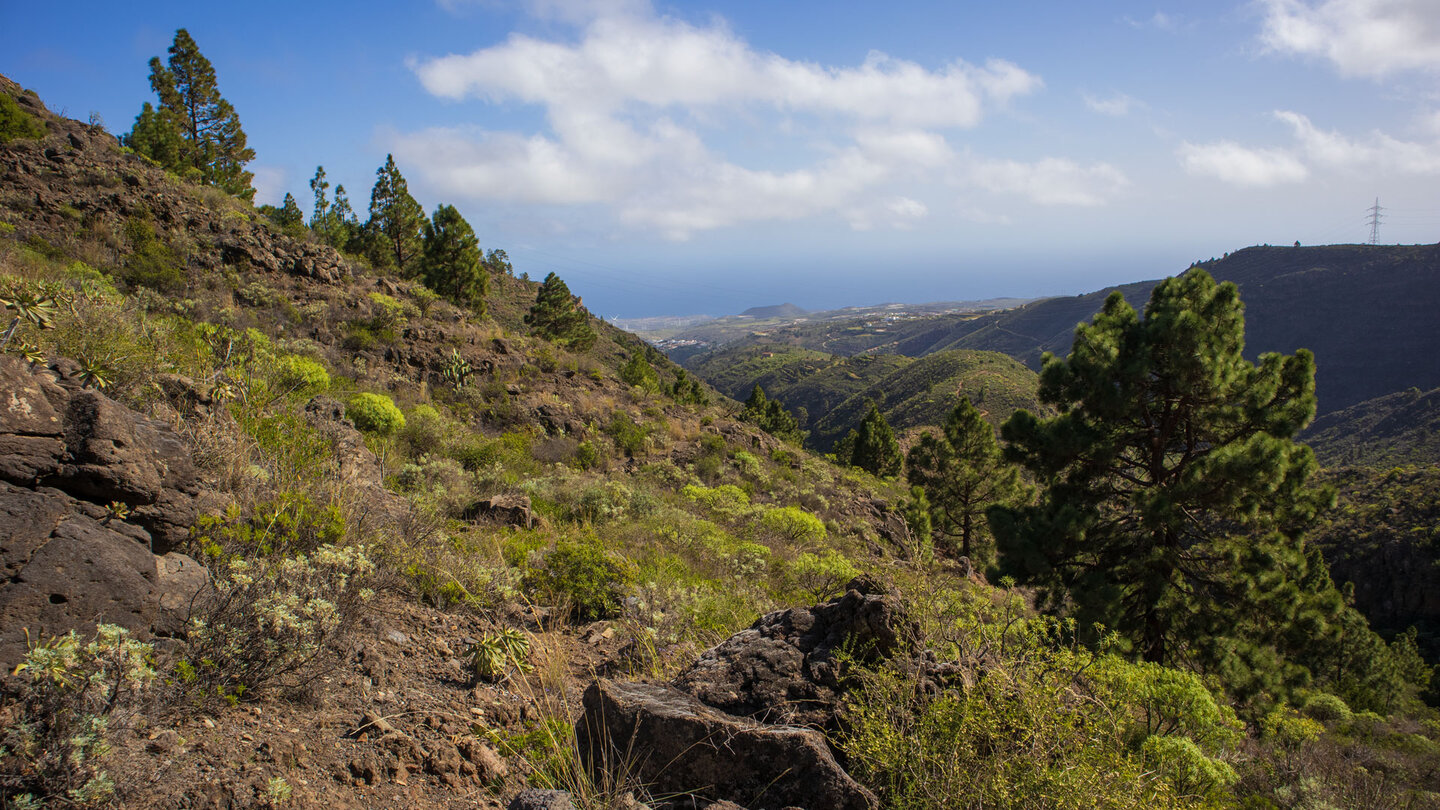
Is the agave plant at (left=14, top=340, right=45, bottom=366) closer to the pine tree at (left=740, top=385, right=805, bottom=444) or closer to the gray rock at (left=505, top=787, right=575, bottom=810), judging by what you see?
the gray rock at (left=505, top=787, right=575, bottom=810)

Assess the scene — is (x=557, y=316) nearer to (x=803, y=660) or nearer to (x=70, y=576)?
(x=70, y=576)

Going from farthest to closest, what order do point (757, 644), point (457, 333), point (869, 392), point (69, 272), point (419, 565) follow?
point (869, 392)
point (457, 333)
point (69, 272)
point (419, 565)
point (757, 644)

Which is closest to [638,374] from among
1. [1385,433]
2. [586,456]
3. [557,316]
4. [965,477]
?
[586,456]

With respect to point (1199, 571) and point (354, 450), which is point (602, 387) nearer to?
point (354, 450)

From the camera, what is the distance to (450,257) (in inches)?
984

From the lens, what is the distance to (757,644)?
3.09 meters

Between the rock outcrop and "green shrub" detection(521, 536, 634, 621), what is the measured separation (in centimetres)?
223

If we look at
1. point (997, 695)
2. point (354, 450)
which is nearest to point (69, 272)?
point (354, 450)

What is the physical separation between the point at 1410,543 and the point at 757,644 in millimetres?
66930

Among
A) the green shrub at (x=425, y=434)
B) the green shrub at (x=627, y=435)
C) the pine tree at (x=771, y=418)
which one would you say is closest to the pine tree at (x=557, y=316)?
the pine tree at (x=771, y=418)

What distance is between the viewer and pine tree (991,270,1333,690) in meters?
8.68

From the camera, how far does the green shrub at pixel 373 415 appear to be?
8.27 meters

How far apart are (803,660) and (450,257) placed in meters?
26.3

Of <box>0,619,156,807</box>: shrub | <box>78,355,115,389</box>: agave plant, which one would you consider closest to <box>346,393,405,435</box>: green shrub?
<box>78,355,115,389</box>: agave plant
